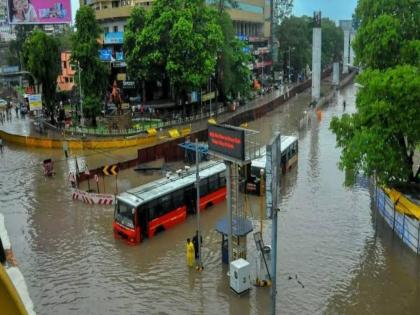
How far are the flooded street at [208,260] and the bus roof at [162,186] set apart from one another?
171cm

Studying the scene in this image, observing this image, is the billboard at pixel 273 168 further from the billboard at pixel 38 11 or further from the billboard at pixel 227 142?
the billboard at pixel 38 11

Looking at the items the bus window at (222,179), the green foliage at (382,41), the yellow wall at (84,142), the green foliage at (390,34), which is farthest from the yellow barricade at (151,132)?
the green foliage at (382,41)

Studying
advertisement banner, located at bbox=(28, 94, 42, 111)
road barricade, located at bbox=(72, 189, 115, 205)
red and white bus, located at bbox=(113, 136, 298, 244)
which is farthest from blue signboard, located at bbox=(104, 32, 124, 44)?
red and white bus, located at bbox=(113, 136, 298, 244)

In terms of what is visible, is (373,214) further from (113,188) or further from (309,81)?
(309,81)

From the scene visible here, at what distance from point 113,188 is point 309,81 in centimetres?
6516

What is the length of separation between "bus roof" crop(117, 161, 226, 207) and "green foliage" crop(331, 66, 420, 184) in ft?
22.4

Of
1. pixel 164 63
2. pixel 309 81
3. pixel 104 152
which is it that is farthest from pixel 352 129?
pixel 309 81

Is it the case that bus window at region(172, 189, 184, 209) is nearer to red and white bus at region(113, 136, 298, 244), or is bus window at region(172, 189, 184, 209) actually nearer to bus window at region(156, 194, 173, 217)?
red and white bus at region(113, 136, 298, 244)

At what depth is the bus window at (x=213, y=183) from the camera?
25094 mm

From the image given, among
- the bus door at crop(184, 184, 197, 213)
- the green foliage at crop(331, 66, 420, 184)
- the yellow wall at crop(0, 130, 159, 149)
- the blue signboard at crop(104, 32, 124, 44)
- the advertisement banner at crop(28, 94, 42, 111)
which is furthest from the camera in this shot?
the blue signboard at crop(104, 32, 124, 44)

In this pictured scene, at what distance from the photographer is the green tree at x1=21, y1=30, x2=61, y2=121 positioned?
45.4m

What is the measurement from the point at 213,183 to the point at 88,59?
78.6ft

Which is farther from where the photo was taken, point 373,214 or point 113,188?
point 113,188

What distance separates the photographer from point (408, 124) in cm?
2003
